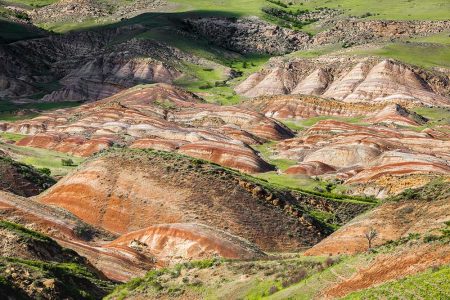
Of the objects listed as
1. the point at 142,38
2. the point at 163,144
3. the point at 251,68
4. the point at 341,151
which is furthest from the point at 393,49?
the point at 163,144

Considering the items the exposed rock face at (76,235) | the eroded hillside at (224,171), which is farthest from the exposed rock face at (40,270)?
the exposed rock face at (76,235)

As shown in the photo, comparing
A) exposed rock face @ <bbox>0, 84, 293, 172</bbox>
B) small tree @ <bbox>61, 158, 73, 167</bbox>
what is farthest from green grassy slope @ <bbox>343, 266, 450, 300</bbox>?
small tree @ <bbox>61, 158, 73, 167</bbox>

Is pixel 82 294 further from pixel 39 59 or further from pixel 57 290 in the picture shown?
pixel 39 59

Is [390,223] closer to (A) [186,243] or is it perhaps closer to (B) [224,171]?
(A) [186,243]

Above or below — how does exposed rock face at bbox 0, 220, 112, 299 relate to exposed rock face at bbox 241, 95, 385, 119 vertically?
above

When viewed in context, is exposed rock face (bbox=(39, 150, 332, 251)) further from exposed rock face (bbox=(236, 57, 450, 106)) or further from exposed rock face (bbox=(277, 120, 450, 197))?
exposed rock face (bbox=(236, 57, 450, 106))

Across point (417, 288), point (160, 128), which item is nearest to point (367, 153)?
point (160, 128)
